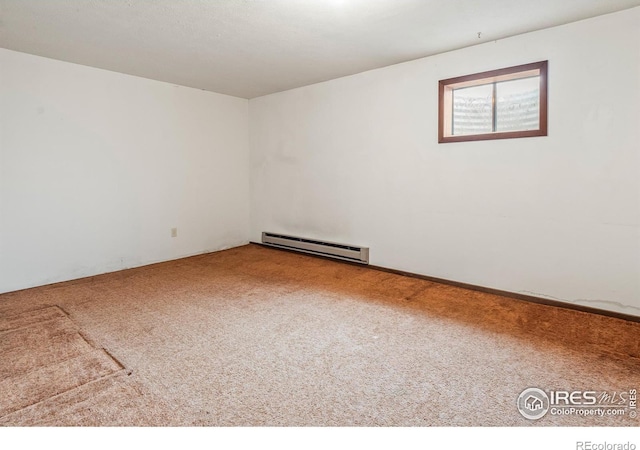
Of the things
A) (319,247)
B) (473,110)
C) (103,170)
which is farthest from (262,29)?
(319,247)

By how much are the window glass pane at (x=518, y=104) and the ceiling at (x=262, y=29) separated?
1.44 feet

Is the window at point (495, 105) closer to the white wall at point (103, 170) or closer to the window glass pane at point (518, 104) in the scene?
Result: the window glass pane at point (518, 104)

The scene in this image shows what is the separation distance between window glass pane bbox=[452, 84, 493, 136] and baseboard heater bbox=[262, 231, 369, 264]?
1.71m

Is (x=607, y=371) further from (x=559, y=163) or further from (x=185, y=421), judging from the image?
(x=185, y=421)

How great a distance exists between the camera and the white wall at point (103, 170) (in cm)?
340

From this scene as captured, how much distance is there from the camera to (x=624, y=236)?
2.68 m

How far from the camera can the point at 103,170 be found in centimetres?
397

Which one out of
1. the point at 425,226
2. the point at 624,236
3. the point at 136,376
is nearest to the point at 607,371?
the point at 624,236

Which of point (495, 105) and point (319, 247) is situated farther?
point (319, 247)

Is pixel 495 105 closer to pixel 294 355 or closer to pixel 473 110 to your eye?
pixel 473 110

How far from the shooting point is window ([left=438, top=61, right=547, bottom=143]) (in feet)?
9.91

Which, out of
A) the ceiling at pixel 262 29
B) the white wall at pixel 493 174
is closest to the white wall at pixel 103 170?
Result: the ceiling at pixel 262 29

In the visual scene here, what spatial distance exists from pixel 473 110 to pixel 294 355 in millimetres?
2845

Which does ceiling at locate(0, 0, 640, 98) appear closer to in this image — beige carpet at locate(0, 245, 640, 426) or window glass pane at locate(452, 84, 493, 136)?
window glass pane at locate(452, 84, 493, 136)
